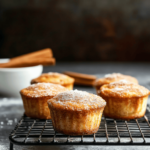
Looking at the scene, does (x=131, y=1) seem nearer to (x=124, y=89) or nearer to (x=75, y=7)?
(x=75, y=7)

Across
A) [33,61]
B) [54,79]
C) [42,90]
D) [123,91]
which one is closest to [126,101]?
[123,91]

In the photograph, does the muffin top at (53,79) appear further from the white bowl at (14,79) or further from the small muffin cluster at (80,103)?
the white bowl at (14,79)

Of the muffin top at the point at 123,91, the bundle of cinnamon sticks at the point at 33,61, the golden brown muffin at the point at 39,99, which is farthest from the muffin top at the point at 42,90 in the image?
the bundle of cinnamon sticks at the point at 33,61

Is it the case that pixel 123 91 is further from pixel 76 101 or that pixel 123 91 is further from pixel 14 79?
pixel 14 79

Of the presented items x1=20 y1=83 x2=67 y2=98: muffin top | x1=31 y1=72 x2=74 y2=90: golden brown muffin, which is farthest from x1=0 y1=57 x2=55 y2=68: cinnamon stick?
x1=20 y1=83 x2=67 y2=98: muffin top

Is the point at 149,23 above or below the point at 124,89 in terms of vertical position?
above

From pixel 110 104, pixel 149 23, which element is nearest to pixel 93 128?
pixel 110 104
